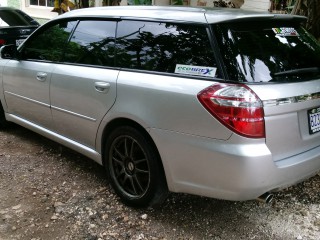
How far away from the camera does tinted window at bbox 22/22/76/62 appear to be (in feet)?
13.7

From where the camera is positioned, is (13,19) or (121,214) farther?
(13,19)

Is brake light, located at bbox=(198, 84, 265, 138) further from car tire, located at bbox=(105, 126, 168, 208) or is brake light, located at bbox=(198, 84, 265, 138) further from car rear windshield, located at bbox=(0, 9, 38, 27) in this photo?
car rear windshield, located at bbox=(0, 9, 38, 27)

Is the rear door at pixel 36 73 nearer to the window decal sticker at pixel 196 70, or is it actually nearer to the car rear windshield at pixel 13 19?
the window decal sticker at pixel 196 70

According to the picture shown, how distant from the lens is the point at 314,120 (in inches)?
118

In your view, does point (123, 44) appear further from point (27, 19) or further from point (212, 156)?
point (27, 19)

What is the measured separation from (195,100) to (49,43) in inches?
88.8

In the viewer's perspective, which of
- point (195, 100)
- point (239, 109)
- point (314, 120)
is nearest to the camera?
point (239, 109)

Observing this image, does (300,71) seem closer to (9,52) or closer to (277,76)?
(277,76)

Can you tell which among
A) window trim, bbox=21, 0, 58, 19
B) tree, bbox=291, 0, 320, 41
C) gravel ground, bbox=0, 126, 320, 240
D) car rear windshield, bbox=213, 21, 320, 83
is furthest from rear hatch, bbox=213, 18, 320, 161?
window trim, bbox=21, 0, 58, 19

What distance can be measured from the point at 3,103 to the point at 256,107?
144 inches

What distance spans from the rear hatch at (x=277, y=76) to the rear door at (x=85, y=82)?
1.10m

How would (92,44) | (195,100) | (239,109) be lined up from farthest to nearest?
(92,44) < (195,100) < (239,109)

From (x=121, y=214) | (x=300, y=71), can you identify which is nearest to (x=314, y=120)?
(x=300, y=71)

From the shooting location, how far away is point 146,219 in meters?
3.36
